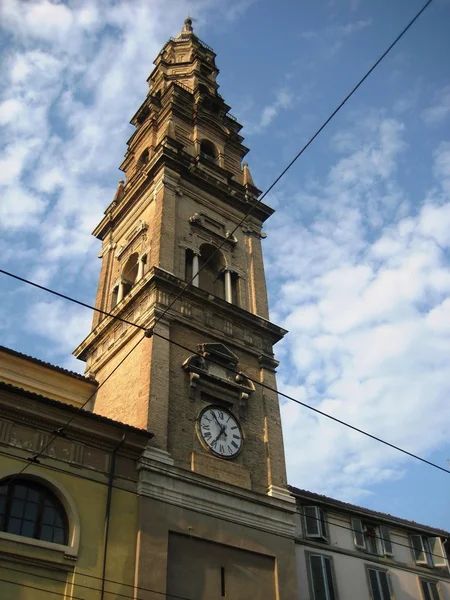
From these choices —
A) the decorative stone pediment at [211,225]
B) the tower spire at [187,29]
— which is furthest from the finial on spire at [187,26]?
the decorative stone pediment at [211,225]

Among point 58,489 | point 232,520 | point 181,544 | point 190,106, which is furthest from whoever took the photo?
point 190,106

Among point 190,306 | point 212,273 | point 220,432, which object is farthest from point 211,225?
point 220,432

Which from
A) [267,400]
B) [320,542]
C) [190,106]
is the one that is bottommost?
[320,542]

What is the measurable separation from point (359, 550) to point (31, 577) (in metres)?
12.5

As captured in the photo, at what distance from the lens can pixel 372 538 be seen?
24.7 metres

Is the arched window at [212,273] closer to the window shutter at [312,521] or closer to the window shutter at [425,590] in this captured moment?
the window shutter at [312,521]

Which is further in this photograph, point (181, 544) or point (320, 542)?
point (320, 542)

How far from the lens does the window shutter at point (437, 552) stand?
25969 millimetres

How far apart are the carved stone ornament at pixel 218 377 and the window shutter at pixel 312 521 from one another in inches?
159

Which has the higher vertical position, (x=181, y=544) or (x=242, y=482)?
(x=242, y=482)

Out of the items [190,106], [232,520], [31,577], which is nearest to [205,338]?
[232,520]

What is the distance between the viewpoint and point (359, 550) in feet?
77.9

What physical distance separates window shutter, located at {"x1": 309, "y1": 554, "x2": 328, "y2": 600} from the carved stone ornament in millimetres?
5113

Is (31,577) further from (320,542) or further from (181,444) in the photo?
(320,542)
